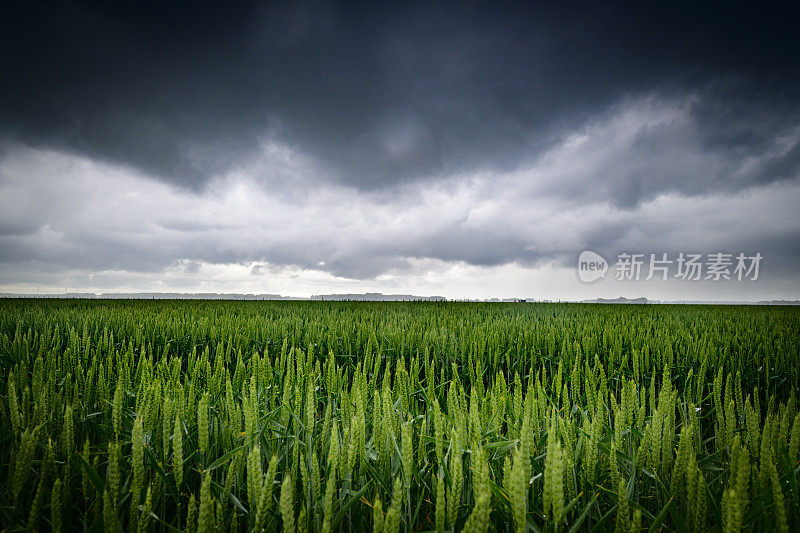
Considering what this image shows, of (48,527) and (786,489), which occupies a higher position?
(786,489)

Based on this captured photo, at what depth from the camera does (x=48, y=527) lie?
155 centimetres

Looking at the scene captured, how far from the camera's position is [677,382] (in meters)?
4.66

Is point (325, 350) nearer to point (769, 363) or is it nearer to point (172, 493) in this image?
point (172, 493)

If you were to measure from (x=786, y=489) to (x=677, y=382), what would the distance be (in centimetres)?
381

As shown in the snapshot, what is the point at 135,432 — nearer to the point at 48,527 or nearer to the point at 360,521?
the point at 360,521

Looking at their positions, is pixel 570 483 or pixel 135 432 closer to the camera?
pixel 135 432

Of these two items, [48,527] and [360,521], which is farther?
[48,527]

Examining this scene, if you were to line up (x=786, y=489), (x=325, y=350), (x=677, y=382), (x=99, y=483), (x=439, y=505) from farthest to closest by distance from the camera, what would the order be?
(x=325, y=350)
(x=677, y=382)
(x=786, y=489)
(x=99, y=483)
(x=439, y=505)

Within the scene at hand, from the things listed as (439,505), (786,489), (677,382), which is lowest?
(677,382)

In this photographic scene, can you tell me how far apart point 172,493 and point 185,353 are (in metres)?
4.94

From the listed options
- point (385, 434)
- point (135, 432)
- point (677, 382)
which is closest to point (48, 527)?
point (135, 432)

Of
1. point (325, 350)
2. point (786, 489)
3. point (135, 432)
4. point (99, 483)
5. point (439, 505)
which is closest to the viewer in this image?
point (439, 505)

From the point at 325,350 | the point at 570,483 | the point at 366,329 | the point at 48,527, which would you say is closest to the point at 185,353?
the point at 325,350

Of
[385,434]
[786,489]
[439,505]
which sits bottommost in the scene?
[786,489]
